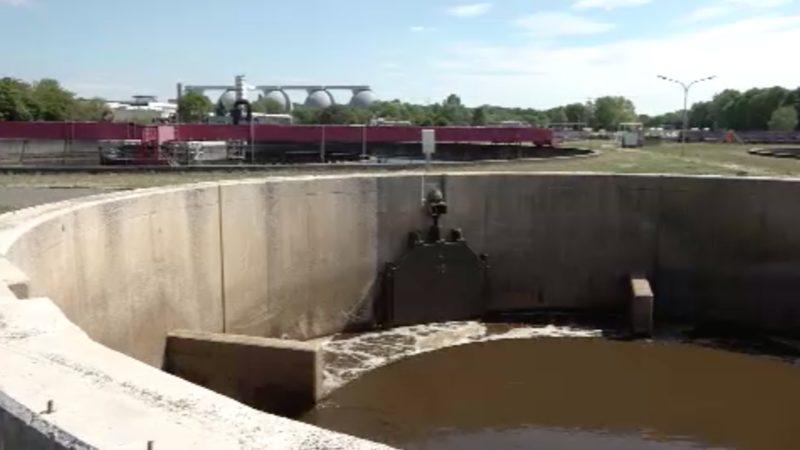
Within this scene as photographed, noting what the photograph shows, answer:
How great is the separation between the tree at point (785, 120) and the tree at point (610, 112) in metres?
29.6

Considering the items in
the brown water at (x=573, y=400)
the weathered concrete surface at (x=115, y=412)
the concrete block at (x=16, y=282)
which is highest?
the concrete block at (x=16, y=282)

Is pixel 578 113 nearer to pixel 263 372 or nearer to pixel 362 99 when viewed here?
pixel 362 99

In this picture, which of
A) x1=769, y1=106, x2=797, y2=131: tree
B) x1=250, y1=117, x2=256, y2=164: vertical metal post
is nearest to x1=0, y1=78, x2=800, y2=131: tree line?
x1=769, y1=106, x2=797, y2=131: tree

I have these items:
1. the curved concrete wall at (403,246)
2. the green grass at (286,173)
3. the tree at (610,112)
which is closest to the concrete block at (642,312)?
the curved concrete wall at (403,246)

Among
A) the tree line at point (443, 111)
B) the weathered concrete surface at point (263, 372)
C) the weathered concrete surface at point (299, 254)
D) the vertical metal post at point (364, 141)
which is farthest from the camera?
the tree line at point (443, 111)

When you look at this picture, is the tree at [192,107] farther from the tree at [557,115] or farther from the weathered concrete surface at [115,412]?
the weathered concrete surface at [115,412]

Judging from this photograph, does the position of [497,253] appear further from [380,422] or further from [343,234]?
[380,422]

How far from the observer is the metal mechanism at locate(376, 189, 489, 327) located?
14.0 meters

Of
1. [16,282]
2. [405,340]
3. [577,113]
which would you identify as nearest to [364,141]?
[405,340]

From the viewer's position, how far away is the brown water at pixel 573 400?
29.0ft

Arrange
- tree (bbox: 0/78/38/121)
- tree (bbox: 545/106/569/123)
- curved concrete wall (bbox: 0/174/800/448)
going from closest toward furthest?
1. curved concrete wall (bbox: 0/174/800/448)
2. tree (bbox: 0/78/38/121)
3. tree (bbox: 545/106/569/123)

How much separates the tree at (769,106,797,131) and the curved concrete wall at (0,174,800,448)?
86390mm

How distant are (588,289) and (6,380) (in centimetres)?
1262

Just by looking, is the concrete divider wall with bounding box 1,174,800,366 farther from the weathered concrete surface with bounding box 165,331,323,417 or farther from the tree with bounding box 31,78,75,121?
the tree with bounding box 31,78,75,121
